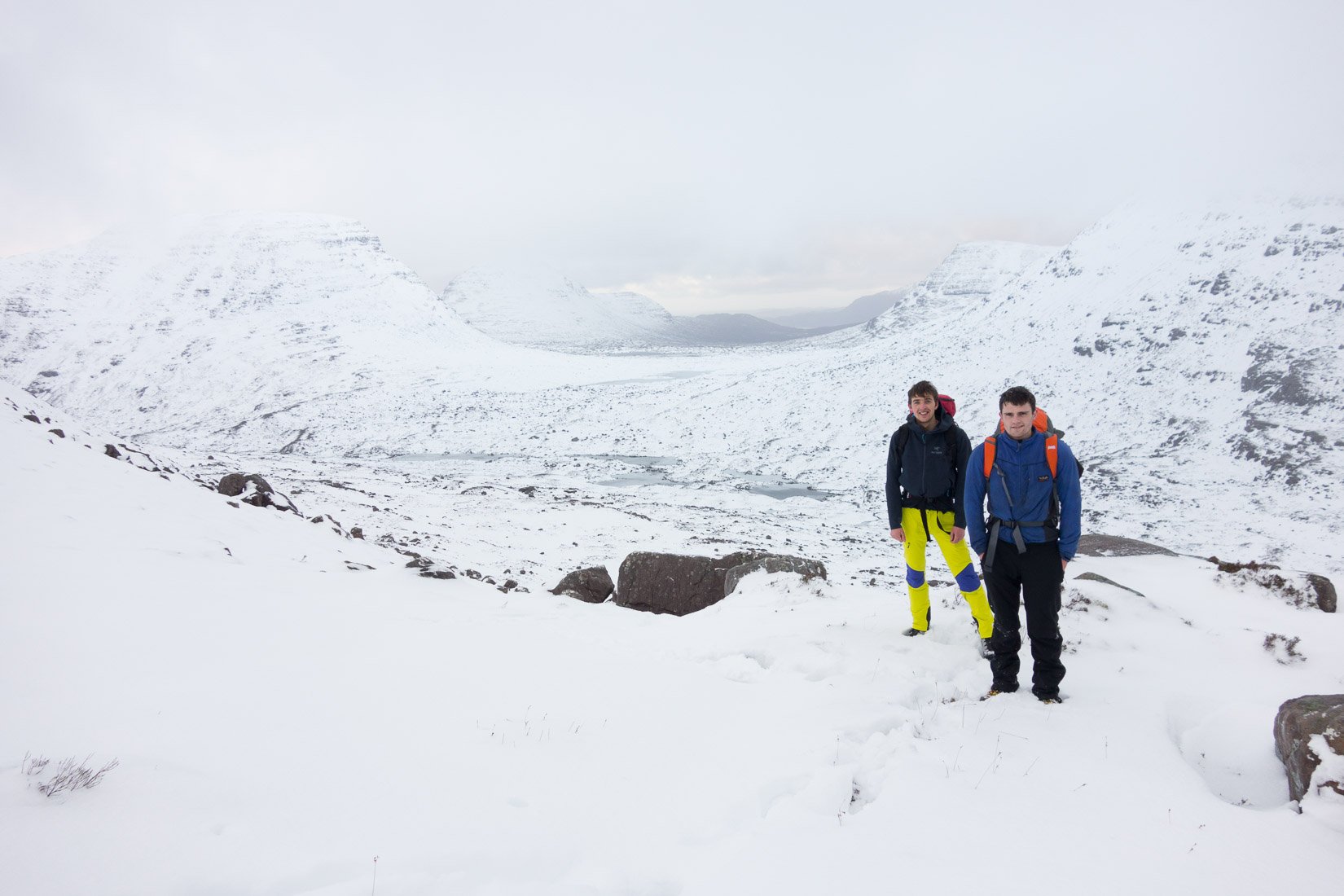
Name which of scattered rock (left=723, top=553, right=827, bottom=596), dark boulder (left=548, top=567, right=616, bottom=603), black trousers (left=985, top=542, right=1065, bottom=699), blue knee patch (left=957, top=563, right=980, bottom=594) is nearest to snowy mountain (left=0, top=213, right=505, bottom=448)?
dark boulder (left=548, top=567, right=616, bottom=603)

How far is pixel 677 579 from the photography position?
1062 centimetres

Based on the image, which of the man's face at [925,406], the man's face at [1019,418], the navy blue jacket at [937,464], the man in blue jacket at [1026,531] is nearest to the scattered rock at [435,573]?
the navy blue jacket at [937,464]

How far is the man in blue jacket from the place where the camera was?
468cm

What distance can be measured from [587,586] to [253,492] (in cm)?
765

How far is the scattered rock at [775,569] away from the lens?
9.54 m

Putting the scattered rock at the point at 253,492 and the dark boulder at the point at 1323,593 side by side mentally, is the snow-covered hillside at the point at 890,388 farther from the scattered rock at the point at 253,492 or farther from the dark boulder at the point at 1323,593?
the scattered rock at the point at 253,492

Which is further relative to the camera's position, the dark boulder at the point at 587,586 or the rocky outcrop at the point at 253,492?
the rocky outcrop at the point at 253,492

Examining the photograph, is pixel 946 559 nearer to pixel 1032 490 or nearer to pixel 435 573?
pixel 1032 490

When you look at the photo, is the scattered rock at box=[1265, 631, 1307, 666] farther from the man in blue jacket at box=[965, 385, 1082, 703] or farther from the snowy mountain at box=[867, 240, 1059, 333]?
the snowy mountain at box=[867, 240, 1059, 333]

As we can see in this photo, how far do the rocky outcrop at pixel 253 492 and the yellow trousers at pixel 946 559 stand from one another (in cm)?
1229

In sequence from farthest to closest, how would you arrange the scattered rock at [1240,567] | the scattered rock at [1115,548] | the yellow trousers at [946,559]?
the scattered rock at [1115,548]
the scattered rock at [1240,567]
the yellow trousers at [946,559]

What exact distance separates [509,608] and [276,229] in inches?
4913

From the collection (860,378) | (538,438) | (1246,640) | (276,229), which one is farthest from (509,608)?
(276,229)

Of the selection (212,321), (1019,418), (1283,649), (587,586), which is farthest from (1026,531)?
(212,321)
